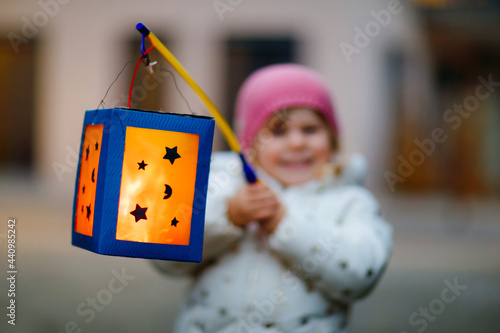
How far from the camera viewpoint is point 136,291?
450 cm

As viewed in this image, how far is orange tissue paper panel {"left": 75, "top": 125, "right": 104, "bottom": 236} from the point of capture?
144cm

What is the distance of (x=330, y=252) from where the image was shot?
1852mm

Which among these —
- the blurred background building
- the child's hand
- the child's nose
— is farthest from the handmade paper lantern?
the blurred background building

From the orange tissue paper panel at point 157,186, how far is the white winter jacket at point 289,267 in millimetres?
445

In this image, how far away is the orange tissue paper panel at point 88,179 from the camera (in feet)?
4.72

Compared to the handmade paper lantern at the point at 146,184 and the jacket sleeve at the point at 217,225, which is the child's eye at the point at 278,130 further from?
the handmade paper lantern at the point at 146,184

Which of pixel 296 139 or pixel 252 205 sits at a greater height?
pixel 296 139

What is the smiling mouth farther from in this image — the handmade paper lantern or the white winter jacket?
the handmade paper lantern

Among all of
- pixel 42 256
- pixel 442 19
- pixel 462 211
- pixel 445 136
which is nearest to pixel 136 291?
pixel 42 256

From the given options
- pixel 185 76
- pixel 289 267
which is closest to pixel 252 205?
pixel 289 267

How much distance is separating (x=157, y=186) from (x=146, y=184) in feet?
0.08

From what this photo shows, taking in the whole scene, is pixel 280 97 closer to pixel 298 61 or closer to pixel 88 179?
pixel 88 179

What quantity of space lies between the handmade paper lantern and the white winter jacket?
1.45ft

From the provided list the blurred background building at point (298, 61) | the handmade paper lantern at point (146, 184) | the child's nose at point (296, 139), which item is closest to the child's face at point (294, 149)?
the child's nose at point (296, 139)
